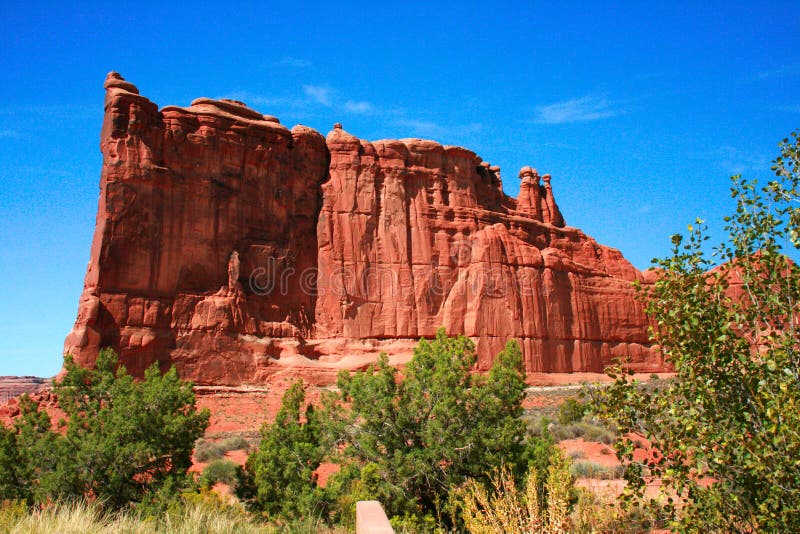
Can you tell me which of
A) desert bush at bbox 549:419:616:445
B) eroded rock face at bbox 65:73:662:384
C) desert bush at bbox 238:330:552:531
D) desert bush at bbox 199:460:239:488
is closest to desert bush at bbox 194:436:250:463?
desert bush at bbox 199:460:239:488

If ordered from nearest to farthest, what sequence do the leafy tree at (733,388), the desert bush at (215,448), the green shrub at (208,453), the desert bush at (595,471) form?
the leafy tree at (733,388), the desert bush at (595,471), the green shrub at (208,453), the desert bush at (215,448)

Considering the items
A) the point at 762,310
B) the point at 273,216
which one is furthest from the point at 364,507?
the point at 273,216

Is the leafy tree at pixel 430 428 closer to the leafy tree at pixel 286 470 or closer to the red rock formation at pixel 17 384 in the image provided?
the leafy tree at pixel 286 470

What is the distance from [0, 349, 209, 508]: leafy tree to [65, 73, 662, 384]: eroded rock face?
25487 mm

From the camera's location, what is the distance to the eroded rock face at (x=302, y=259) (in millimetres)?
42094

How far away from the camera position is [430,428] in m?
12.1

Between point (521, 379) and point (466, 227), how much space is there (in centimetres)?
3985

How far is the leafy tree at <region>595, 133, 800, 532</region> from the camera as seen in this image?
18.5ft

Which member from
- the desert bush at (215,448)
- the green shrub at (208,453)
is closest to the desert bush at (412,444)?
the green shrub at (208,453)

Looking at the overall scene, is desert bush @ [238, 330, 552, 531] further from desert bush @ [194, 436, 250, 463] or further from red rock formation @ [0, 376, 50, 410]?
red rock formation @ [0, 376, 50, 410]

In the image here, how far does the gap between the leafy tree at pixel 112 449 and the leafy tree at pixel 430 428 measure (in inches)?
139

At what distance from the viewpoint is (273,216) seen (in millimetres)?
48344

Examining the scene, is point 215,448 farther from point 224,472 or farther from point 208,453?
point 224,472

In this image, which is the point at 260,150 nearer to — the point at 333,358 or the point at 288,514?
the point at 333,358
